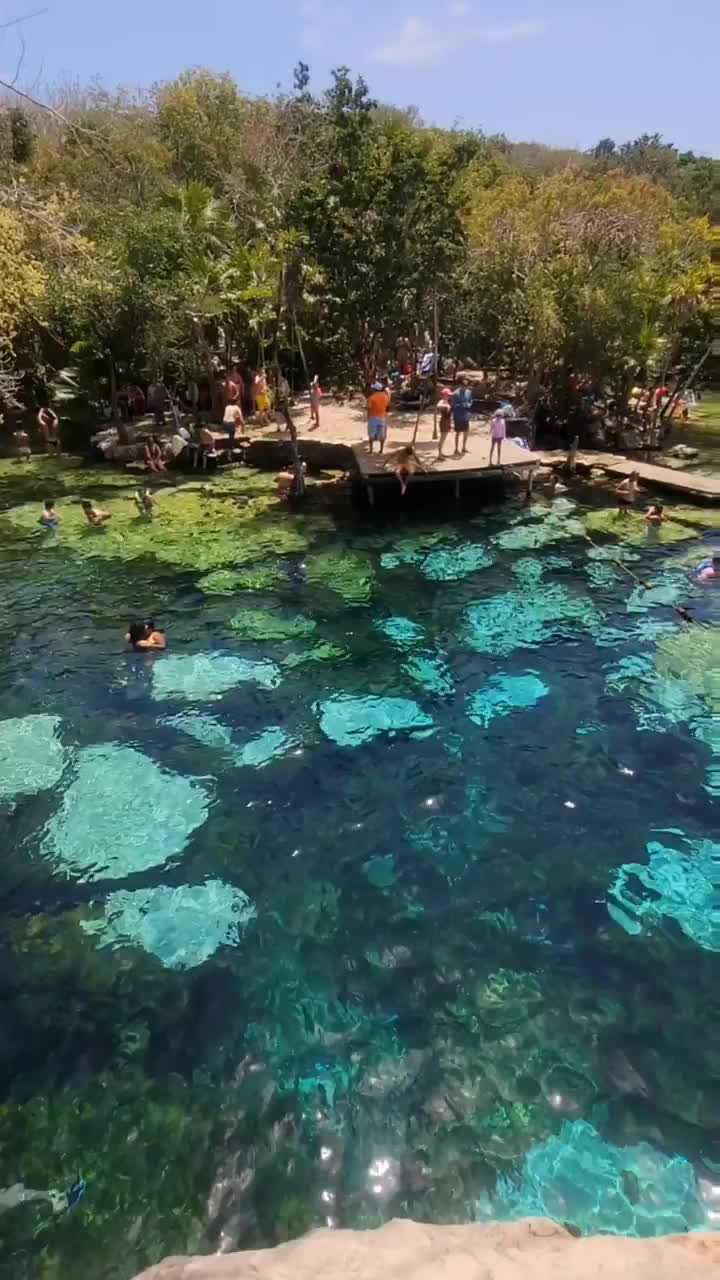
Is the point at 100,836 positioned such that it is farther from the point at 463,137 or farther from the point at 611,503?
the point at 463,137

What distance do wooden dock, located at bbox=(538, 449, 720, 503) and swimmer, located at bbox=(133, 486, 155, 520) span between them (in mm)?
11789

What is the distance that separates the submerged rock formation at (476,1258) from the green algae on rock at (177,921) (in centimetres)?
426

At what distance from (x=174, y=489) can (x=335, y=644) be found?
12747mm

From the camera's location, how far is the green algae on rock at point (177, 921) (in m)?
9.37

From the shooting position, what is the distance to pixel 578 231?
29.8 metres

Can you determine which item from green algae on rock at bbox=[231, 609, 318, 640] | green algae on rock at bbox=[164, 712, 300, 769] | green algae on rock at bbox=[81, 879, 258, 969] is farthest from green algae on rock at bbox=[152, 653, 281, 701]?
green algae on rock at bbox=[81, 879, 258, 969]

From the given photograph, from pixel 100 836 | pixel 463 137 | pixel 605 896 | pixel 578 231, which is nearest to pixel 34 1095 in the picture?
pixel 100 836

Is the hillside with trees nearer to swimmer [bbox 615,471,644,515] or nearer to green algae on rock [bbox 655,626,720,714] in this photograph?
swimmer [bbox 615,471,644,515]

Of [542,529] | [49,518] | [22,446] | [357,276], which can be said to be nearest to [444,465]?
[542,529]

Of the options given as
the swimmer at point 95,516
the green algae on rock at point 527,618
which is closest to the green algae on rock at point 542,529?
the green algae on rock at point 527,618

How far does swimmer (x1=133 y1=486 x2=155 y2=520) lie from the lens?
2409 centimetres

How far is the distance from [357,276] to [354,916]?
71.0 ft

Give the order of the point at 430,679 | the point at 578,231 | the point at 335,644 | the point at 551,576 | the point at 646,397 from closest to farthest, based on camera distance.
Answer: the point at 430,679
the point at 335,644
the point at 551,576
the point at 578,231
the point at 646,397

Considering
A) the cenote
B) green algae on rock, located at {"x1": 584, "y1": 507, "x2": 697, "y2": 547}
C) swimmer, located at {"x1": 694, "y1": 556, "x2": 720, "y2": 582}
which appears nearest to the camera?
the cenote
